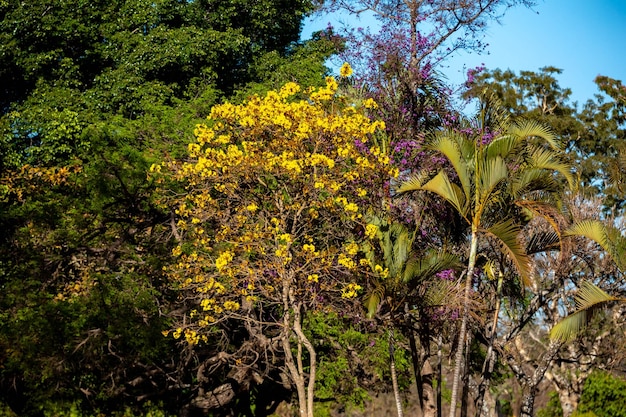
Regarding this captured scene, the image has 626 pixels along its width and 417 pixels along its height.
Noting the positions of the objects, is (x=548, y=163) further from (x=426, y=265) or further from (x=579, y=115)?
(x=579, y=115)

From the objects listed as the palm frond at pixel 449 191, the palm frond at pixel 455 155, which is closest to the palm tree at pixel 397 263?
the palm frond at pixel 449 191

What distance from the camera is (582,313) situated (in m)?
12.0

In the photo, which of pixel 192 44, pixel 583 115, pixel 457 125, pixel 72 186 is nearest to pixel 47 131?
pixel 72 186

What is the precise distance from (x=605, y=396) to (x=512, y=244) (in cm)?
898

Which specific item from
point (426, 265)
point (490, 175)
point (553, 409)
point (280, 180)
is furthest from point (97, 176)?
point (553, 409)

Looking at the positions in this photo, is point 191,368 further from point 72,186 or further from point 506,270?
point 506,270

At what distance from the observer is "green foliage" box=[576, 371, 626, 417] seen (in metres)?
18.4

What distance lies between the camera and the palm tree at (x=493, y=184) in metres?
11.8

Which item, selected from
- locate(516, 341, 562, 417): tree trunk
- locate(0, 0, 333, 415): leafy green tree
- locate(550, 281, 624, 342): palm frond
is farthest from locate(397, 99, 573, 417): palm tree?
locate(0, 0, 333, 415): leafy green tree

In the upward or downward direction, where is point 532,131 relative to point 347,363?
upward

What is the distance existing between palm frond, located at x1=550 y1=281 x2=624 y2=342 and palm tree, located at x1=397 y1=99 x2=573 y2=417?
109 cm

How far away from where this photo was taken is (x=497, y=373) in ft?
66.8

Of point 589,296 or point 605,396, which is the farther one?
point 605,396

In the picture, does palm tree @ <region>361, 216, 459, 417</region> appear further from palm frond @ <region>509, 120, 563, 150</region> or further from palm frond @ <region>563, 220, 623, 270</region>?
palm frond @ <region>509, 120, 563, 150</region>
